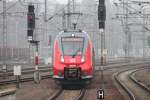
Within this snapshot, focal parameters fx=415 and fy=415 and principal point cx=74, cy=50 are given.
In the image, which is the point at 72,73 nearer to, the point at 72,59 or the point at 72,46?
the point at 72,59

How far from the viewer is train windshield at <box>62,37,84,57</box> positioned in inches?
941

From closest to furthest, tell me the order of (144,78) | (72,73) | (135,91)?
(72,73)
(135,91)
(144,78)

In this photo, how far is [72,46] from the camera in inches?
951

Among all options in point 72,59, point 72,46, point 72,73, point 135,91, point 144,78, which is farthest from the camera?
point 144,78

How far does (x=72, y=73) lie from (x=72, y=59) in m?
0.82

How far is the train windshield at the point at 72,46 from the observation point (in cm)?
2391

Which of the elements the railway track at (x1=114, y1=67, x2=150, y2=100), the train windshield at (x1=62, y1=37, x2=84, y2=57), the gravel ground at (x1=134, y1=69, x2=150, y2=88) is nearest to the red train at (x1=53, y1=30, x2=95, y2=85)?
the train windshield at (x1=62, y1=37, x2=84, y2=57)

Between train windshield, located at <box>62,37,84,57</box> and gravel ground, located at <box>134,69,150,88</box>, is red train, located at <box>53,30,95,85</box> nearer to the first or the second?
train windshield, located at <box>62,37,84,57</box>

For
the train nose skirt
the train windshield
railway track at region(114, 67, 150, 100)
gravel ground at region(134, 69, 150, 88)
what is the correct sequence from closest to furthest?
railway track at region(114, 67, 150, 100) → the train nose skirt → the train windshield → gravel ground at region(134, 69, 150, 88)

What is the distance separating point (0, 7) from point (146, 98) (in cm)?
7038

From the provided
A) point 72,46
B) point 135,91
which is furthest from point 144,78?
point 72,46

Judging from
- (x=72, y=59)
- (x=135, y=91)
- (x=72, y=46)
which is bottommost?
(x=135, y=91)

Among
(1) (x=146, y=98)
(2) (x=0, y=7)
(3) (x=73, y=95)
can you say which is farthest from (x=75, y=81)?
(2) (x=0, y=7)

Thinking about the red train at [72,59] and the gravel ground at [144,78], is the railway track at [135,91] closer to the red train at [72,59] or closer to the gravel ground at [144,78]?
the gravel ground at [144,78]
